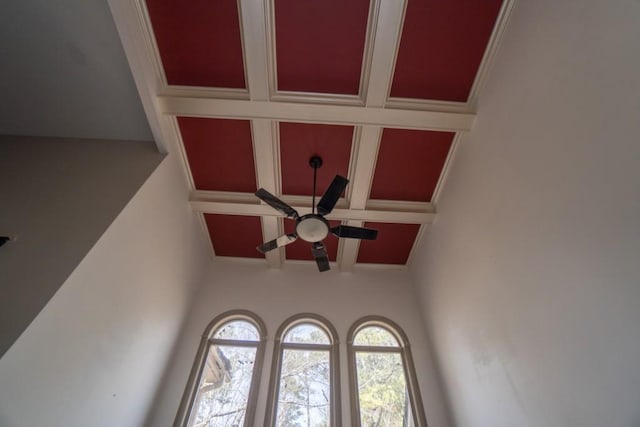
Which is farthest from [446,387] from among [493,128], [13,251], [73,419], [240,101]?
[13,251]

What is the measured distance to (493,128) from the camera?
2643 mm

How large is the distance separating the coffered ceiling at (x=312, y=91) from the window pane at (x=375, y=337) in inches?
59.2

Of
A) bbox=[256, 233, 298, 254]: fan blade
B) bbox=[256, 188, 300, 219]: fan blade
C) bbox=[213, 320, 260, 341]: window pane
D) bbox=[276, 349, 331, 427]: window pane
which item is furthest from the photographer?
bbox=[213, 320, 260, 341]: window pane

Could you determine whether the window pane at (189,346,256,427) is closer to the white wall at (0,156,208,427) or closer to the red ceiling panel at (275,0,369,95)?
the white wall at (0,156,208,427)

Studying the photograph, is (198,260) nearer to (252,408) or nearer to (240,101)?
(252,408)

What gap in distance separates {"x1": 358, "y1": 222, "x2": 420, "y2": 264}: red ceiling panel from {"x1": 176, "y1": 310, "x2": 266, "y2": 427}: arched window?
183 centimetres

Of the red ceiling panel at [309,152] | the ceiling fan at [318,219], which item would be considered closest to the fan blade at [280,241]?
the ceiling fan at [318,219]

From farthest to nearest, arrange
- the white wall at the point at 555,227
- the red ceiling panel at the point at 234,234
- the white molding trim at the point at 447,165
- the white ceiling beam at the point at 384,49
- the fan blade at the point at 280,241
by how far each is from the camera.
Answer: the red ceiling panel at the point at 234,234 → the white molding trim at the point at 447,165 → the fan blade at the point at 280,241 → the white ceiling beam at the point at 384,49 → the white wall at the point at 555,227

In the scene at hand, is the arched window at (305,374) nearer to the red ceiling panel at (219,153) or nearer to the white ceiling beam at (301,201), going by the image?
the white ceiling beam at (301,201)

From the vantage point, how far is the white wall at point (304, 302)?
3.59 m

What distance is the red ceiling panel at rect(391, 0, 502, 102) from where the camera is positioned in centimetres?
243

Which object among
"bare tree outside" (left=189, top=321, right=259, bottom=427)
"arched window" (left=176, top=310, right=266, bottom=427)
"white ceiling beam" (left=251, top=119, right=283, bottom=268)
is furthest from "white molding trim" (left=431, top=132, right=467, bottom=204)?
"bare tree outside" (left=189, top=321, right=259, bottom=427)

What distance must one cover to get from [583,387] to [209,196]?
376 centimetres

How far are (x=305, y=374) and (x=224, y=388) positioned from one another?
95 cm
